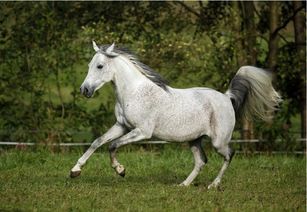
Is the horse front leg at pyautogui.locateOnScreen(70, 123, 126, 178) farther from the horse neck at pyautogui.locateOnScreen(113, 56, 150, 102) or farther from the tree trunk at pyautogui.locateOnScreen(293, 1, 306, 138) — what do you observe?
the tree trunk at pyautogui.locateOnScreen(293, 1, 306, 138)

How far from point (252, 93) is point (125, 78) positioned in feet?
7.03

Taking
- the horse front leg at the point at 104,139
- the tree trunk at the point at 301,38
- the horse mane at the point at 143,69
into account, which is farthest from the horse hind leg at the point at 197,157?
the tree trunk at the point at 301,38

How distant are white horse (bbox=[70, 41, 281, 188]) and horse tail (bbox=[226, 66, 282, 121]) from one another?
1.83 ft

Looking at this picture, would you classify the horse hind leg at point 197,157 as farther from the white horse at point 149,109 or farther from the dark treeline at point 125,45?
the dark treeline at point 125,45

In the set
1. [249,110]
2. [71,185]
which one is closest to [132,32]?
[249,110]

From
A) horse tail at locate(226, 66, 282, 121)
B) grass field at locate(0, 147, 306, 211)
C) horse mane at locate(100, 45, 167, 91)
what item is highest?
horse mane at locate(100, 45, 167, 91)

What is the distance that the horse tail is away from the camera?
11453 millimetres

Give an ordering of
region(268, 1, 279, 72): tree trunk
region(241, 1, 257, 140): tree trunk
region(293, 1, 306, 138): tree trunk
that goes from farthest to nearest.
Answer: region(268, 1, 279, 72): tree trunk → region(293, 1, 306, 138): tree trunk → region(241, 1, 257, 140): tree trunk

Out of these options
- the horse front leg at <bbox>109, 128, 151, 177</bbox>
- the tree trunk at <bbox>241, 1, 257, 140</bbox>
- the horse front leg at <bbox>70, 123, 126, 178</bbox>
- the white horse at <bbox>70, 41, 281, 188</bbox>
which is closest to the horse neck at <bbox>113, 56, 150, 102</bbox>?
the white horse at <bbox>70, 41, 281, 188</bbox>

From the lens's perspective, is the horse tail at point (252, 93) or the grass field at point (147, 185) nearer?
the grass field at point (147, 185)

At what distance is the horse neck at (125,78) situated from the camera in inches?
407

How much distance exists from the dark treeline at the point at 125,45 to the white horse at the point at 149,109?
7.08 metres

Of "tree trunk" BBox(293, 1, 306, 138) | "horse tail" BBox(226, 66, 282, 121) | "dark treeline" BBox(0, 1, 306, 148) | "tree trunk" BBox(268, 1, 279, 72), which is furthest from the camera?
"tree trunk" BBox(268, 1, 279, 72)

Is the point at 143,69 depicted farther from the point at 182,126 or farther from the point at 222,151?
the point at 222,151
